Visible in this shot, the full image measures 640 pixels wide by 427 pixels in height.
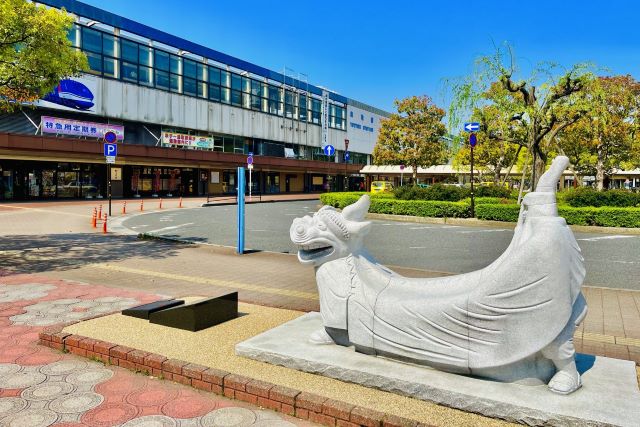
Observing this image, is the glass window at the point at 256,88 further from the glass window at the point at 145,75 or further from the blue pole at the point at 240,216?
the blue pole at the point at 240,216

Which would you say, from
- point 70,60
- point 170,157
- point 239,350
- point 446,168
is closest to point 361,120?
point 446,168

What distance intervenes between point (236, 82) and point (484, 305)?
45839 mm

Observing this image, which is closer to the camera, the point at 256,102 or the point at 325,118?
the point at 256,102

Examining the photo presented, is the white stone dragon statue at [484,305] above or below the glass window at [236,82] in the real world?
below

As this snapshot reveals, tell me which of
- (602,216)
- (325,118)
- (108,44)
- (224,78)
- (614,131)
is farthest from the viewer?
(325,118)

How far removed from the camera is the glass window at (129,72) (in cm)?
3531

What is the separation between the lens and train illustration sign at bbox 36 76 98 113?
3020cm

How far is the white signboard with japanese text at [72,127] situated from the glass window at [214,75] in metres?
11.7

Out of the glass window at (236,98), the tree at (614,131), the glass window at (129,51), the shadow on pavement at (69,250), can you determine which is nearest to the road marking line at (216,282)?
the shadow on pavement at (69,250)

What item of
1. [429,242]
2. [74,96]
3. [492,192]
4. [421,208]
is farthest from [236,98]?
[429,242]

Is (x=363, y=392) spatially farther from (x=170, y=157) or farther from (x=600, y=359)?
(x=170, y=157)

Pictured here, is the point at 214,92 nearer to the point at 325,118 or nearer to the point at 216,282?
the point at 325,118

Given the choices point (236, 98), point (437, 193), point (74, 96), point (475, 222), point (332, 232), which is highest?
point (236, 98)

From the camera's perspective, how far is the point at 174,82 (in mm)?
39938
